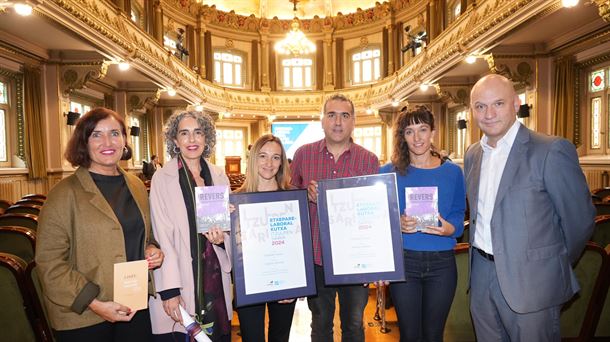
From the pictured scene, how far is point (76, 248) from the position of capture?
5.14ft

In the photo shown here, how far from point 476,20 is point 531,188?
22.3 feet

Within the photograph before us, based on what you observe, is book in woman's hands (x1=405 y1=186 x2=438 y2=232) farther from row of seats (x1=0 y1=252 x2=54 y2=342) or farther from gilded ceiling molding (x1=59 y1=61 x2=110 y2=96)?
gilded ceiling molding (x1=59 y1=61 x2=110 y2=96)

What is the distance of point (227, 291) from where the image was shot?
1.90 m

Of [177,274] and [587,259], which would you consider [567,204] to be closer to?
[587,259]

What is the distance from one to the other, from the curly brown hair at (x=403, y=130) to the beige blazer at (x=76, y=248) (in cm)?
142

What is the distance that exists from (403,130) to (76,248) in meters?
1.67

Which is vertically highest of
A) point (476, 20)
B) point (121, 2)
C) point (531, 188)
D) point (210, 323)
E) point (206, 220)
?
point (121, 2)

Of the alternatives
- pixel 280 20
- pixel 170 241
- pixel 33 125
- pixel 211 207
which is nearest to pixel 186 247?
pixel 170 241

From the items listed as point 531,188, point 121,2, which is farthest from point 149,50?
point 531,188

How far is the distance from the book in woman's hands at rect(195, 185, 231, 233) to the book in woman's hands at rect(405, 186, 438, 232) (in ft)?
2.92

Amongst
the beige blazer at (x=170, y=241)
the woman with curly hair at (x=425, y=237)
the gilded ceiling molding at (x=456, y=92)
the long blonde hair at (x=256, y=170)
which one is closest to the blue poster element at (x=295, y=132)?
the gilded ceiling molding at (x=456, y=92)

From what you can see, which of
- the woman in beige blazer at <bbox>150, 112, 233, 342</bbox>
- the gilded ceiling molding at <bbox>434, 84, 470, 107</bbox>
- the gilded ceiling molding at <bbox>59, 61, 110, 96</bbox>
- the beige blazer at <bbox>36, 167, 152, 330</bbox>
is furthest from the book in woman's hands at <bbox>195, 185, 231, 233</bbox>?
the gilded ceiling molding at <bbox>434, 84, 470, 107</bbox>

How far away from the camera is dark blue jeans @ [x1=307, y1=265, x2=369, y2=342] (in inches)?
82.7

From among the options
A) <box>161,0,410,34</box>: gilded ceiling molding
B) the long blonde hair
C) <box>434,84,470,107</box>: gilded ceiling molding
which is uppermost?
<box>161,0,410,34</box>: gilded ceiling molding
